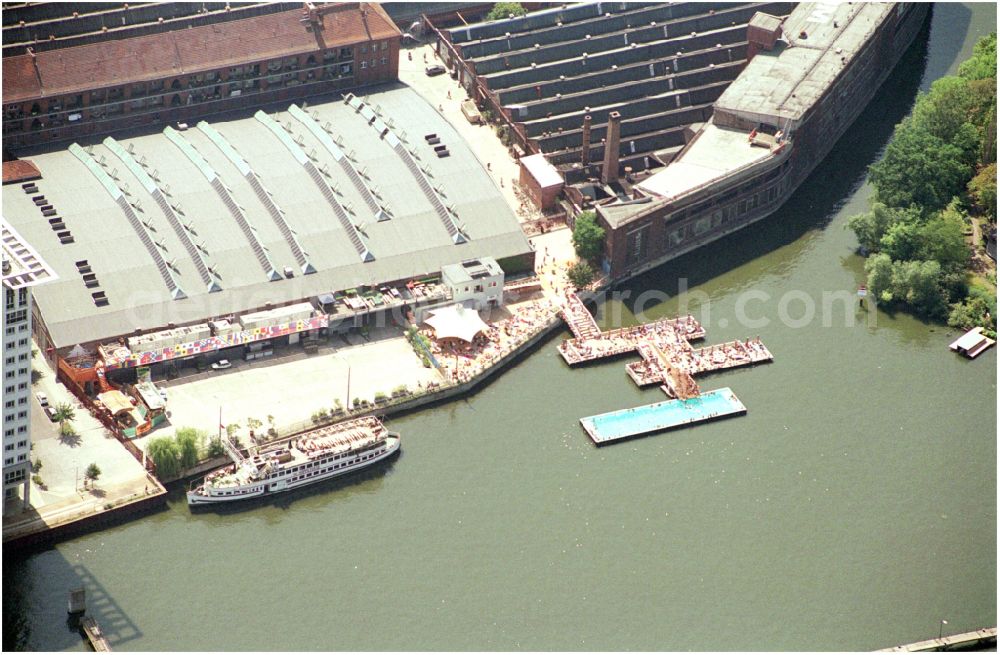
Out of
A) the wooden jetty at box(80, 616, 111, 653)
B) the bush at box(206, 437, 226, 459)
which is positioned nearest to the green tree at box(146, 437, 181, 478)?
the bush at box(206, 437, 226, 459)

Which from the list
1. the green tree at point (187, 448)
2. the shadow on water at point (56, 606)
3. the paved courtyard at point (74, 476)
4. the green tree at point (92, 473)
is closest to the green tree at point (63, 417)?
the paved courtyard at point (74, 476)

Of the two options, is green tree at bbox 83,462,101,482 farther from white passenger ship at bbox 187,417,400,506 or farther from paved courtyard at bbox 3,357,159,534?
white passenger ship at bbox 187,417,400,506

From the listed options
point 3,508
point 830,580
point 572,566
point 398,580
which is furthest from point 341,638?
point 830,580

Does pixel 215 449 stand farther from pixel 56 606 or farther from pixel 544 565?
pixel 544 565

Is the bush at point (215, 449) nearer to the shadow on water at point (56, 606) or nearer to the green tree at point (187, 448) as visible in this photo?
the green tree at point (187, 448)

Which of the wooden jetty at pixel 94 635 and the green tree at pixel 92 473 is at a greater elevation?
the green tree at pixel 92 473

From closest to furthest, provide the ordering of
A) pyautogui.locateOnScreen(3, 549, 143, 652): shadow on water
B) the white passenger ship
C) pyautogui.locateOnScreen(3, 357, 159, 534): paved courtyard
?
pyautogui.locateOnScreen(3, 549, 143, 652): shadow on water < pyautogui.locateOnScreen(3, 357, 159, 534): paved courtyard < the white passenger ship

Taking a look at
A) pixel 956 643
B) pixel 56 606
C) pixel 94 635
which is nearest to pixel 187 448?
pixel 56 606
